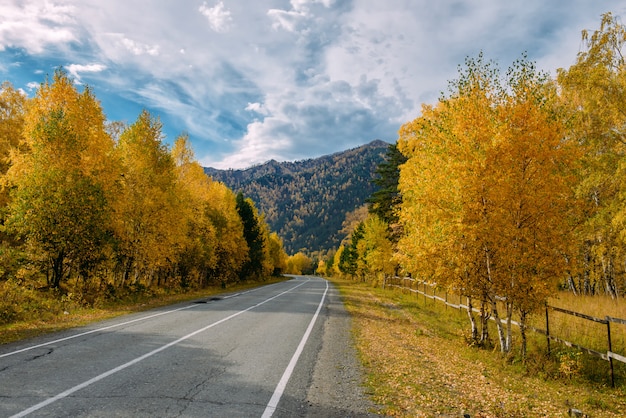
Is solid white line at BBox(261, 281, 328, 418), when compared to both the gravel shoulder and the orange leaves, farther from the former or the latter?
the orange leaves

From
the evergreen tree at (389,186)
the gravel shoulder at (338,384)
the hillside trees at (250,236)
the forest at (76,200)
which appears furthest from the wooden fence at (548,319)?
the hillside trees at (250,236)

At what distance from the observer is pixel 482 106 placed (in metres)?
11.5

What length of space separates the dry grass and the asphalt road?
0.74m

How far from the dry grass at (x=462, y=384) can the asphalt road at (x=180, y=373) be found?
0.74 meters

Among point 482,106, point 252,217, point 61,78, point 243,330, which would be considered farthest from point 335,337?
point 252,217

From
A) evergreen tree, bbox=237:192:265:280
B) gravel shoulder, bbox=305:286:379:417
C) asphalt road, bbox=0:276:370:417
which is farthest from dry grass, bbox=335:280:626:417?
evergreen tree, bbox=237:192:265:280

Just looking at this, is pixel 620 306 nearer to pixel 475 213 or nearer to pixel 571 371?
pixel 571 371

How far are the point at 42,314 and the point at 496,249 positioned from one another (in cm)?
1698

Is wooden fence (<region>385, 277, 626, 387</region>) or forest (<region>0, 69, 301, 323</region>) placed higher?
forest (<region>0, 69, 301, 323</region>)

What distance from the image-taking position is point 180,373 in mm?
7234

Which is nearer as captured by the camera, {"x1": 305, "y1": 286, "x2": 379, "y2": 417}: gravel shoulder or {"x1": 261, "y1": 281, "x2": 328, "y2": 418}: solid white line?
{"x1": 261, "y1": 281, "x2": 328, "y2": 418}: solid white line

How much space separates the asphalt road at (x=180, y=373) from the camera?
5516 mm

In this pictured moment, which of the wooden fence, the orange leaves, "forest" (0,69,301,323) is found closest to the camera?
the wooden fence

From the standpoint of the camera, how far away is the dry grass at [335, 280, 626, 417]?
6.46 m
